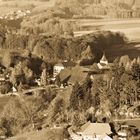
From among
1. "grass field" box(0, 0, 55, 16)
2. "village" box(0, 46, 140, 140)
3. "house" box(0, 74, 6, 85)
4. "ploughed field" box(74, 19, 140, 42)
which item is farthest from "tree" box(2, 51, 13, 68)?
"grass field" box(0, 0, 55, 16)

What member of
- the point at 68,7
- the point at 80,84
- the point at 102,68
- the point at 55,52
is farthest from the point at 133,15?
the point at 80,84

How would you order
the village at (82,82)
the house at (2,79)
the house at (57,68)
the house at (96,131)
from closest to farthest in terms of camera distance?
the house at (96,131) < the village at (82,82) < the house at (2,79) < the house at (57,68)

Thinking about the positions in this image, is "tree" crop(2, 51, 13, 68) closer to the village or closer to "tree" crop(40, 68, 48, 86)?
the village

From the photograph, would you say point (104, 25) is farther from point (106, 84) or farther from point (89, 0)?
point (106, 84)

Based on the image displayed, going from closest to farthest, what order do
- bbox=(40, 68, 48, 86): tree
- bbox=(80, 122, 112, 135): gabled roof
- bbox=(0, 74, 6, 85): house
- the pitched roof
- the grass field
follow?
bbox=(80, 122, 112, 135): gabled roof < the pitched roof < bbox=(40, 68, 48, 86): tree < bbox=(0, 74, 6, 85): house < the grass field

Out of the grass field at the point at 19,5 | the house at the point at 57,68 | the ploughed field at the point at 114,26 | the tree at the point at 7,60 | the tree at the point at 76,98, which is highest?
the grass field at the point at 19,5

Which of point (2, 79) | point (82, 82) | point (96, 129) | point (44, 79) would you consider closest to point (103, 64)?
point (44, 79)

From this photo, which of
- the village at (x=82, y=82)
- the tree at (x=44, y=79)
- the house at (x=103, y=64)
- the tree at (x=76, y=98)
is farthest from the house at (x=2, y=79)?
the tree at (x=76, y=98)

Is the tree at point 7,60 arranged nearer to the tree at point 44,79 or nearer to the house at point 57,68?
the house at point 57,68
